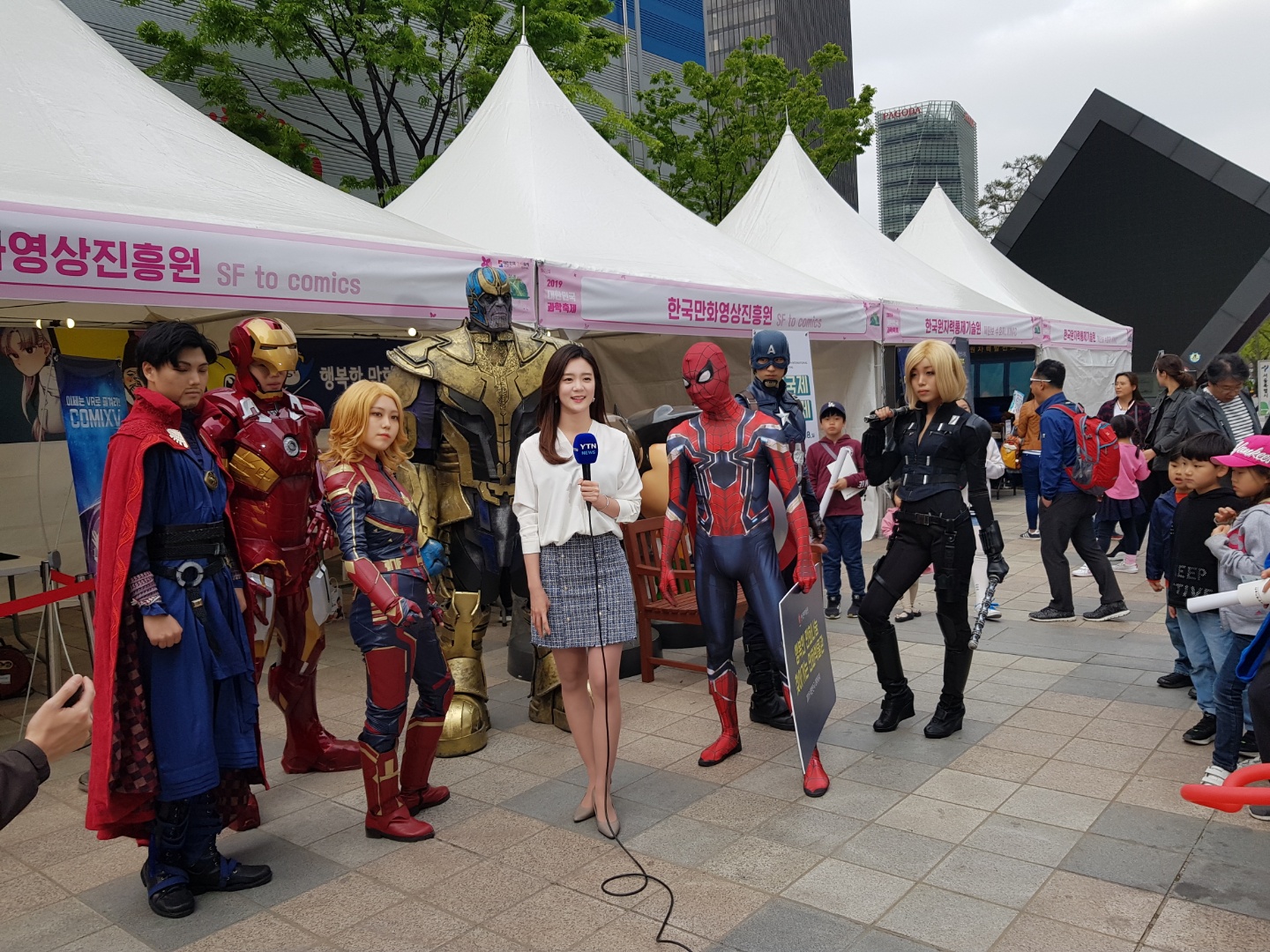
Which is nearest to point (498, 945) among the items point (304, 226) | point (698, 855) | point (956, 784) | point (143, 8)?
point (698, 855)

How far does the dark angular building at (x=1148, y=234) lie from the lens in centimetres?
2123

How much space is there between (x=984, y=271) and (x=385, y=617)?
13680mm

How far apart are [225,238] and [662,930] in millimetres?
3883

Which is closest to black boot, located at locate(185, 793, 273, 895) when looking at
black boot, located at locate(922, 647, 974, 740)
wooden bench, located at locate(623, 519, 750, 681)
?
wooden bench, located at locate(623, 519, 750, 681)

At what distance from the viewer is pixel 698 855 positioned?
3.62 meters

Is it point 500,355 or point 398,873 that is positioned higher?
point 500,355

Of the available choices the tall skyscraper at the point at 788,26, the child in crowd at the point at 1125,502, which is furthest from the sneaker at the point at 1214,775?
the tall skyscraper at the point at 788,26

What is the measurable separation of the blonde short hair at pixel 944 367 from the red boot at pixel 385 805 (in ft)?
9.81

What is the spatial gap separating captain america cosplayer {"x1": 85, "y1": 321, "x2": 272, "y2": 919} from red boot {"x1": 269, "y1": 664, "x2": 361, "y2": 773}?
40.2 inches

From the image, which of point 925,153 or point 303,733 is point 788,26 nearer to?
point 925,153

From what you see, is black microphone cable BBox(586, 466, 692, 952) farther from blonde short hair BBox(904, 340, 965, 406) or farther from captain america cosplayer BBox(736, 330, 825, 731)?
blonde short hair BBox(904, 340, 965, 406)

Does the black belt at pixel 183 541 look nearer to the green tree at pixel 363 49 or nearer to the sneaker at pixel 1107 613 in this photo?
the sneaker at pixel 1107 613

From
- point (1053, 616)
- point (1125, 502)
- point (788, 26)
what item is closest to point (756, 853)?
point (1053, 616)

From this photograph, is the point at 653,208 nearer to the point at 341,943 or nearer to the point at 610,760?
the point at 610,760
